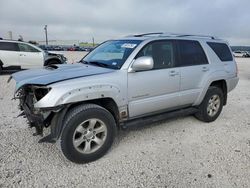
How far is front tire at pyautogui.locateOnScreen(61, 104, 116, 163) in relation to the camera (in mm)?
3068

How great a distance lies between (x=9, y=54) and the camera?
10992 millimetres

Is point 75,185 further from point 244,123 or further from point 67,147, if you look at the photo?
point 244,123

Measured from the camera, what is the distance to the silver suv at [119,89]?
3078 mm

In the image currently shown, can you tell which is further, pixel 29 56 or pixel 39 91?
pixel 29 56

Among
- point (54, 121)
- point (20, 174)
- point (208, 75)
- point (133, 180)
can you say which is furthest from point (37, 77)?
point (208, 75)

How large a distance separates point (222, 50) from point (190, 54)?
1.11 meters

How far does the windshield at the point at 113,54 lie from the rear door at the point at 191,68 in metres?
0.99

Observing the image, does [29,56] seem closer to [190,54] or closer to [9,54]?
[9,54]

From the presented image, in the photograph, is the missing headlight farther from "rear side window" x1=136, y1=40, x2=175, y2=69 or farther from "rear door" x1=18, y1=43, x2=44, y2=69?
"rear door" x1=18, y1=43, x2=44, y2=69

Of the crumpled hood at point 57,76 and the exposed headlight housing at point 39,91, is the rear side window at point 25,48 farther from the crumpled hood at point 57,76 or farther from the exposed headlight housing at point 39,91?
the exposed headlight housing at point 39,91

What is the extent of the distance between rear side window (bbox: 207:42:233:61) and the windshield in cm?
194

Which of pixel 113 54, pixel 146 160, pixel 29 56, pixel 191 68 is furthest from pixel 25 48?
pixel 146 160

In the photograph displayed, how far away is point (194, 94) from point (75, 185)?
281 cm

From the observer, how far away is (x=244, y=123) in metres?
5.04
